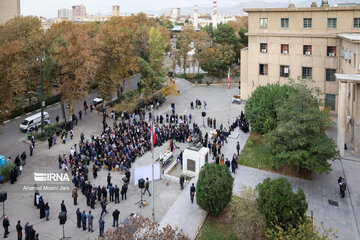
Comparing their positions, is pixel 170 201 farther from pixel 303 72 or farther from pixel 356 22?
pixel 356 22

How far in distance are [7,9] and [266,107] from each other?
186ft

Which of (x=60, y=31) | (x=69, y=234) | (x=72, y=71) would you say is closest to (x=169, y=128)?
(x=72, y=71)

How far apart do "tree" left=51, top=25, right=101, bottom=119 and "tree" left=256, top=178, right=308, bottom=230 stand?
78.6 feet

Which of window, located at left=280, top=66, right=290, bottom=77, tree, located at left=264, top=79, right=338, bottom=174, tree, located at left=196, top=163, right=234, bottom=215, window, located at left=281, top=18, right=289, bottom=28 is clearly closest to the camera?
tree, located at left=196, top=163, right=234, bottom=215

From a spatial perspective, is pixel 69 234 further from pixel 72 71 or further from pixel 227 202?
pixel 72 71

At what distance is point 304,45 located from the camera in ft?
118

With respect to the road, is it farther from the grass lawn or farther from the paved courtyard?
the grass lawn

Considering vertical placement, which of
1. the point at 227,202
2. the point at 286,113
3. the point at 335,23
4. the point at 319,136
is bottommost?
the point at 227,202

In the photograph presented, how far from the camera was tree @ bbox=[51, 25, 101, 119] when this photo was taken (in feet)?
107

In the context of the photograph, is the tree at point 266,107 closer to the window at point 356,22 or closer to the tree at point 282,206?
the window at point 356,22

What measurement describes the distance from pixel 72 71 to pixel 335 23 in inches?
1099

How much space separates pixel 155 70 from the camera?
44281 millimetres

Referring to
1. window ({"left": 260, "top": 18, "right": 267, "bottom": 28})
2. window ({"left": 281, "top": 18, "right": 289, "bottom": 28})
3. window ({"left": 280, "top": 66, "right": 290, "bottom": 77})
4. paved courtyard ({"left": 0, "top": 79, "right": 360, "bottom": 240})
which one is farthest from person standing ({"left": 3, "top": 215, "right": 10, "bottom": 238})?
window ({"left": 281, "top": 18, "right": 289, "bottom": 28})

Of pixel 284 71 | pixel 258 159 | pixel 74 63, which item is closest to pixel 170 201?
pixel 258 159
